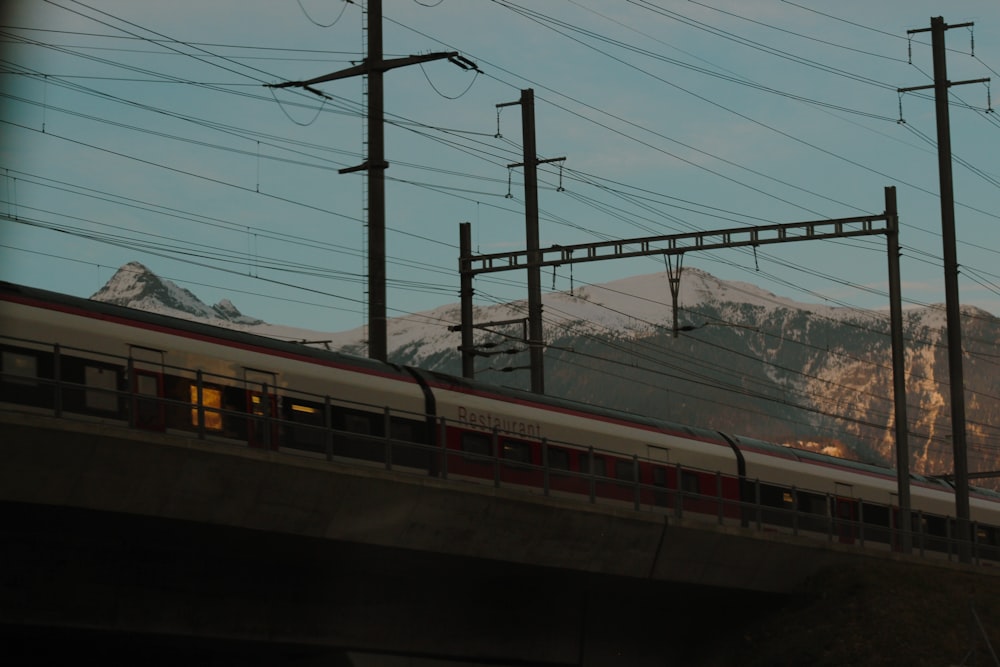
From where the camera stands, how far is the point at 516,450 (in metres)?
30.7

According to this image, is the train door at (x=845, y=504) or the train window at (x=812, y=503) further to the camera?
the train door at (x=845, y=504)

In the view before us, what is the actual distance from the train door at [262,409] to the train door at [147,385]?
1488mm

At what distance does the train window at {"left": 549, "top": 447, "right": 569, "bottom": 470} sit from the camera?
102 feet

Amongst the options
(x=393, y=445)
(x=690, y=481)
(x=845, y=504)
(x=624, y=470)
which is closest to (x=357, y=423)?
(x=393, y=445)

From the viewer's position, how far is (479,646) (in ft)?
89.4

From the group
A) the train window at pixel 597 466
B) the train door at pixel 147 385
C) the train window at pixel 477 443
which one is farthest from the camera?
the train window at pixel 597 466

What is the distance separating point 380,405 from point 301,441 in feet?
19.5

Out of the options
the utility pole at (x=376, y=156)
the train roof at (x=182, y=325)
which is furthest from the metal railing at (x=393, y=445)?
the utility pole at (x=376, y=156)


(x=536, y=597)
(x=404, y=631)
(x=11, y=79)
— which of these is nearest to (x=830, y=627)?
(x=536, y=597)

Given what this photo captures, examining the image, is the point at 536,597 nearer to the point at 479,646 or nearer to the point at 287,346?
the point at 479,646

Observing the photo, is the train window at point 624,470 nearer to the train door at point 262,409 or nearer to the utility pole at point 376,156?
the utility pole at point 376,156

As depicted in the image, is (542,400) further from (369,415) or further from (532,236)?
(532,236)

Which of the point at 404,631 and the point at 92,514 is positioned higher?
the point at 92,514

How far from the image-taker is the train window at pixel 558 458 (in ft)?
102
